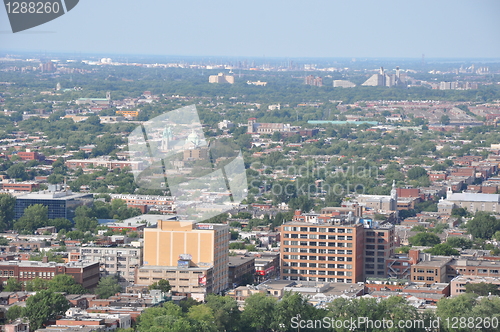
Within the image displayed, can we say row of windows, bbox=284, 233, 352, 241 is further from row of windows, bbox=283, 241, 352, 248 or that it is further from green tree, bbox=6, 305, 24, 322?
green tree, bbox=6, 305, 24, 322

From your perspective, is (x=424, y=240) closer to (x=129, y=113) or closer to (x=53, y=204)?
(x=53, y=204)

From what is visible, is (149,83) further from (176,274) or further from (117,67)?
(176,274)

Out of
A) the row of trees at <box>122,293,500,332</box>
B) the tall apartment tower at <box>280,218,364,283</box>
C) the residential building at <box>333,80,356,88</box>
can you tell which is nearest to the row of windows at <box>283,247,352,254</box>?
the tall apartment tower at <box>280,218,364,283</box>

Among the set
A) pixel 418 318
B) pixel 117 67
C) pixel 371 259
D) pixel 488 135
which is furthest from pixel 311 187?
pixel 117 67

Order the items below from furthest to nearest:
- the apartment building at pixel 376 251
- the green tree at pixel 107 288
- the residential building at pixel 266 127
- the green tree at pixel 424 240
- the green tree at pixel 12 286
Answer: the residential building at pixel 266 127, the green tree at pixel 424 240, the apartment building at pixel 376 251, the green tree at pixel 12 286, the green tree at pixel 107 288

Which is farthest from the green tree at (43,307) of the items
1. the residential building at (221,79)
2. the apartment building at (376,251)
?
the residential building at (221,79)

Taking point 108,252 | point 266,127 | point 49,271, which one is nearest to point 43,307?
point 49,271

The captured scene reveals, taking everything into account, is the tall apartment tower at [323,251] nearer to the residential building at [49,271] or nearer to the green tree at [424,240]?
the residential building at [49,271]
